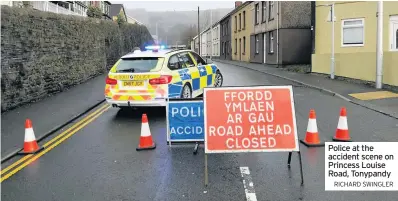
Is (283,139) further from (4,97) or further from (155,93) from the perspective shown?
(4,97)

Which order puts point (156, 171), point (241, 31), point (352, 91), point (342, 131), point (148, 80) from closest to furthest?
1. point (156, 171)
2. point (342, 131)
3. point (148, 80)
4. point (352, 91)
5. point (241, 31)

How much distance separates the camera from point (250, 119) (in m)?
5.50

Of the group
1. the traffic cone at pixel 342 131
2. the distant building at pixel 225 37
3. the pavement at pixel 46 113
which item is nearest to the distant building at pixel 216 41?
the distant building at pixel 225 37

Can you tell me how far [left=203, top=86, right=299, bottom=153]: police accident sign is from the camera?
5.41 meters

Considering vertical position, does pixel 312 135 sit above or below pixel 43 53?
below

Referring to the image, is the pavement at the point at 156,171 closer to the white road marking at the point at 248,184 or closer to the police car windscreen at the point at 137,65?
the white road marking at the point at 248,184

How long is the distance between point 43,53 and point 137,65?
14.5ft

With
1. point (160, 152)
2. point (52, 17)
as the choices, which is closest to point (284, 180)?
point (160, 152)

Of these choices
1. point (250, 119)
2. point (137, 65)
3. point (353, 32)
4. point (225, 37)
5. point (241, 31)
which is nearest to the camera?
point (250, 119)

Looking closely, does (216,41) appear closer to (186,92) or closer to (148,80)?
(186,92)

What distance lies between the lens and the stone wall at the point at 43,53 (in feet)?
34.8

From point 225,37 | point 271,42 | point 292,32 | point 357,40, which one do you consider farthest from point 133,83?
point 225,37

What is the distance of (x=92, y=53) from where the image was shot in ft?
60.0

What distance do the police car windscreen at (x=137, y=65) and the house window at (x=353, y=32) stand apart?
11961mm
